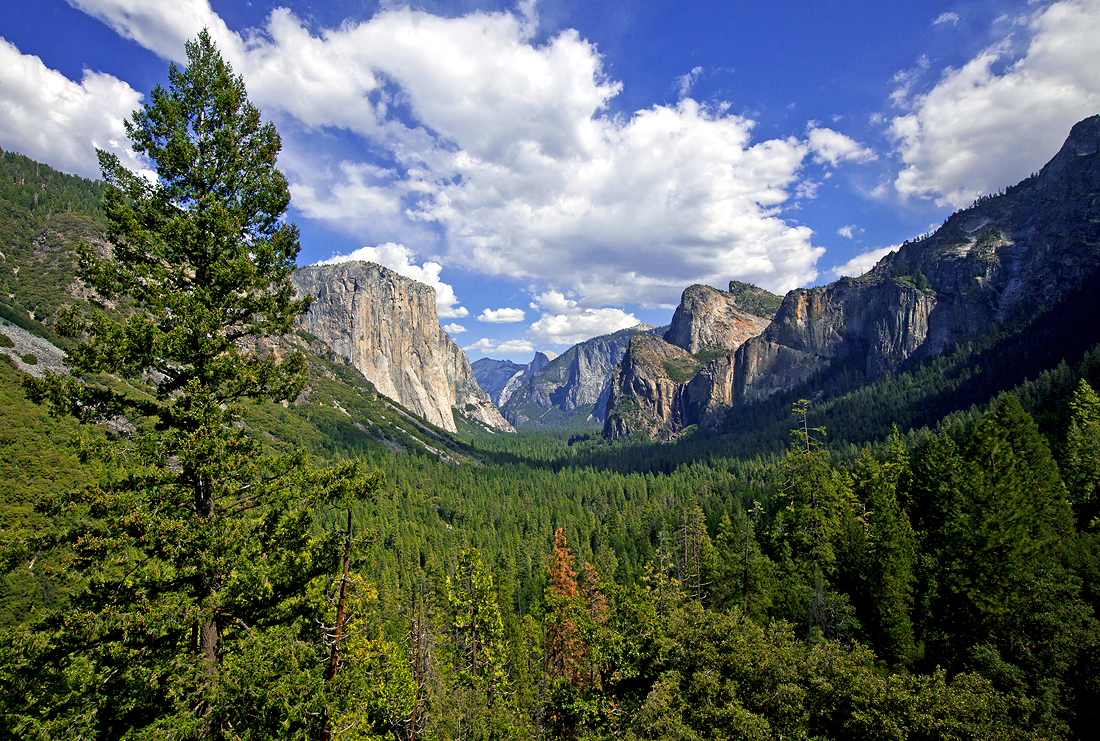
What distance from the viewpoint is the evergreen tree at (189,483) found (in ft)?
22.7

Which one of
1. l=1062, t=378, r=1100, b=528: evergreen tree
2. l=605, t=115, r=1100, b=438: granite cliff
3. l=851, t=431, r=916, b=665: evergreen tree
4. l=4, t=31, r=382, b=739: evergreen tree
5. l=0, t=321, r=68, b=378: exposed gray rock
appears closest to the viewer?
l=4, t=31, r=382, b=739: evergreen tree

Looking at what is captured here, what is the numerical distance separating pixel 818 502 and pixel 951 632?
30.4 feet

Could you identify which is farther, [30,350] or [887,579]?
[30,350]

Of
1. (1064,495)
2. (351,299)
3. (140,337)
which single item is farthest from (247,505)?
(351,299)

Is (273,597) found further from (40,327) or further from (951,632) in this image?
(40,327)

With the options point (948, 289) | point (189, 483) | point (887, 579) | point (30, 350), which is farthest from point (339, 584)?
point (948, 289)

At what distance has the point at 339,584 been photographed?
31.3 feet

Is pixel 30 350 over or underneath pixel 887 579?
over

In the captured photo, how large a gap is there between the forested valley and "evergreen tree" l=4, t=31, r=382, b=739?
0.05 m

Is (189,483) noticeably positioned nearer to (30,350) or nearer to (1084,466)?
(1084,466)

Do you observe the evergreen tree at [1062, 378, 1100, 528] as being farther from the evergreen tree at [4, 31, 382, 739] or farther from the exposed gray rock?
the exposed gray rock

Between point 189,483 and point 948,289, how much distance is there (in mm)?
193531

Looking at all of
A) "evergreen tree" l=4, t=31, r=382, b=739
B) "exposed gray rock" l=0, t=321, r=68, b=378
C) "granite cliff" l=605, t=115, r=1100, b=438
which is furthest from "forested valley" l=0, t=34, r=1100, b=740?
"granite cliff" l=605, t=115, r=1100, b=438

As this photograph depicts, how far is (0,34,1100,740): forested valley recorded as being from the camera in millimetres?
7172
